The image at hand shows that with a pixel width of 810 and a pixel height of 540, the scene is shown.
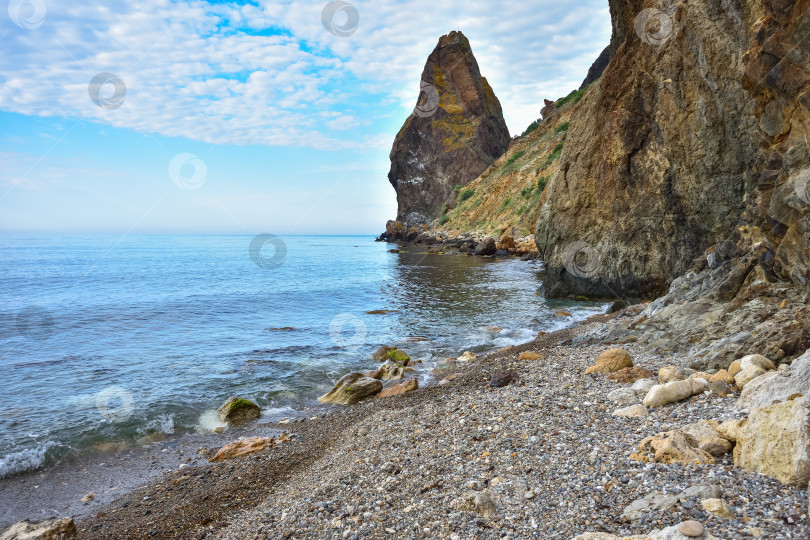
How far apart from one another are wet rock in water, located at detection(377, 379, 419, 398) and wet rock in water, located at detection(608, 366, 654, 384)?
14.6 ft

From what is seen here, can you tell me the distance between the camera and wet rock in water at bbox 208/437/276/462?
789cm

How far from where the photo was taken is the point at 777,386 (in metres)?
4.70

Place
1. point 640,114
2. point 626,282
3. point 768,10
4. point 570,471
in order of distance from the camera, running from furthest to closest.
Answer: point 626,282, point 640,114, point 768,10, point 570,471

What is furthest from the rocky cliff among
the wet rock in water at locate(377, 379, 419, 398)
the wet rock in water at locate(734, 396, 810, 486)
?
the wet rock in water at locate(377, 379, 419, 398)

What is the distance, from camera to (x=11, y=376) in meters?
12.5

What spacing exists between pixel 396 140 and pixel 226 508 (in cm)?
9900

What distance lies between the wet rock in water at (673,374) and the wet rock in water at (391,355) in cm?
744

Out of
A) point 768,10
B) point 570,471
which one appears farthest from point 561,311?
point 570,471

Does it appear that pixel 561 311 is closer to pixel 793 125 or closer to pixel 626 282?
pixel 626 282

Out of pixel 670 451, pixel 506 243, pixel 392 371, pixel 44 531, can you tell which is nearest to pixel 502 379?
pixel 392 371
